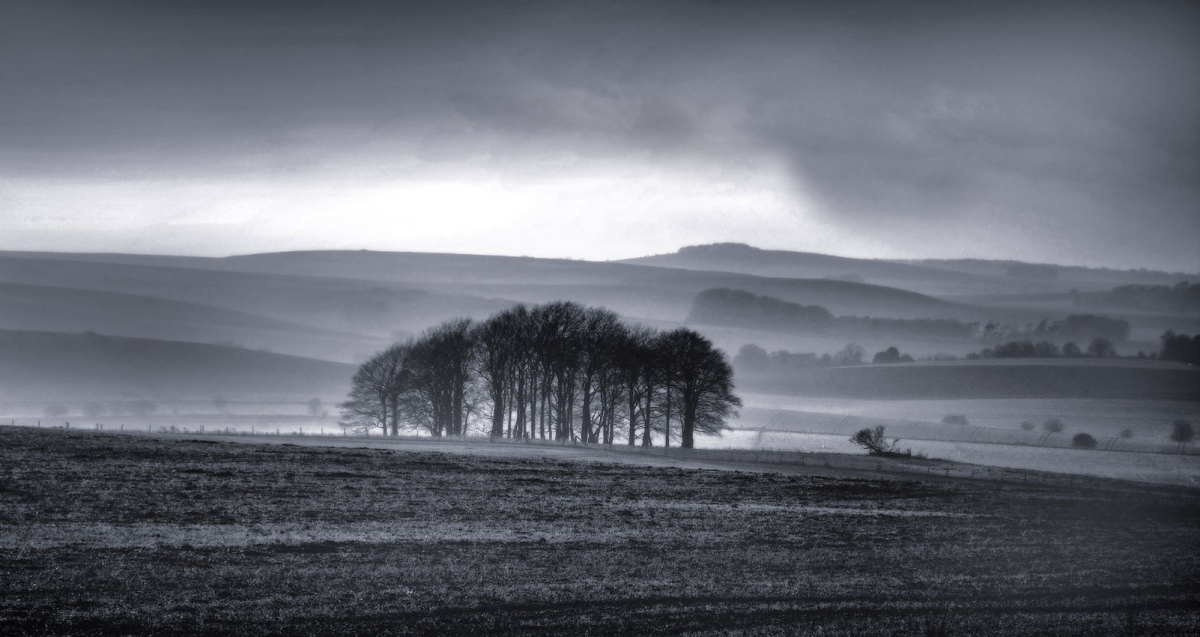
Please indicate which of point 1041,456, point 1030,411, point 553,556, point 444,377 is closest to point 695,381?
point 444,377

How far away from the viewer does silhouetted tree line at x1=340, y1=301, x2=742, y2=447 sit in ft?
338

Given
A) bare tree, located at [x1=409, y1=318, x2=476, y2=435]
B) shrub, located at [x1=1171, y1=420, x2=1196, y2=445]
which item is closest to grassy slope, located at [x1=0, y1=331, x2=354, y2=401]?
bare tree, located at [x1=409, y1=318, x2=476, y2=435]

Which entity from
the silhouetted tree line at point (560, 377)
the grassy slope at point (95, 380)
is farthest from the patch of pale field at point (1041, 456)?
the grassy slope at point (95, 380)

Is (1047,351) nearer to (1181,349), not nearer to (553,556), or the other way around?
(1181,349)

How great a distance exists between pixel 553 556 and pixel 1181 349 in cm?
14784

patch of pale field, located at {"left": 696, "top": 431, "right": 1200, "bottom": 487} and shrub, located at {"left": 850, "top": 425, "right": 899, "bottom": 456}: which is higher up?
shrub, located at {"left": 850, "top": 425, "right": 899, "bottom": 456}

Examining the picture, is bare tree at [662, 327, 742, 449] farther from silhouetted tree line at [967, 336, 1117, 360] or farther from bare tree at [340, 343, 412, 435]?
silhouetted tree line at [967, 336, 1117, 360]

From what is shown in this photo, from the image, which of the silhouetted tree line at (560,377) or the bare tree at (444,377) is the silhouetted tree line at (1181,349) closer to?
the silhouetted tree line at (560,377)

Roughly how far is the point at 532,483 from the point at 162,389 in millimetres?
153153

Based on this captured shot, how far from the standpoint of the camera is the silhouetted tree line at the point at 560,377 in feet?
338

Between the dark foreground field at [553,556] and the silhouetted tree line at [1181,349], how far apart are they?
10585 centimetres

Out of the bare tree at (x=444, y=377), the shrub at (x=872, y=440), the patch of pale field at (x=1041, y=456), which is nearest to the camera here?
the patch of pale field at (x=1041, y=456)

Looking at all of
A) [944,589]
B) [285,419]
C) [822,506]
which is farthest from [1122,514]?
[285,419]

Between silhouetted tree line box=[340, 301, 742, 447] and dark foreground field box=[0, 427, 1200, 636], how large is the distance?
1764 inches
